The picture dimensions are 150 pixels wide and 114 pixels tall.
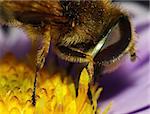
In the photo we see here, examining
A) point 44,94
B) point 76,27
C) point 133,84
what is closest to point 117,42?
point 76,27

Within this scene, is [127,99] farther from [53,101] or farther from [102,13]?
[102,13]

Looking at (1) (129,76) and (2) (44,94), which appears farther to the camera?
(1) (129,76)

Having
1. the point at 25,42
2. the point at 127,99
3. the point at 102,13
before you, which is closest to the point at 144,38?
the point at 127,99

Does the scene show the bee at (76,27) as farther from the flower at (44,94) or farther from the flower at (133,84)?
the flower at (133,84)

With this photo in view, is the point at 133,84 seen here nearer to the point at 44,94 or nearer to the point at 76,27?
the point at 44,94

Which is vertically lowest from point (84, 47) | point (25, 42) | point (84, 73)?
point (25, 42)

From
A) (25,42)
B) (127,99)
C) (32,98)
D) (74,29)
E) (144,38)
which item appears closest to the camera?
(74,29)

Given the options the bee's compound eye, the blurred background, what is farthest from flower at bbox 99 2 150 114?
the bee's compound eye
